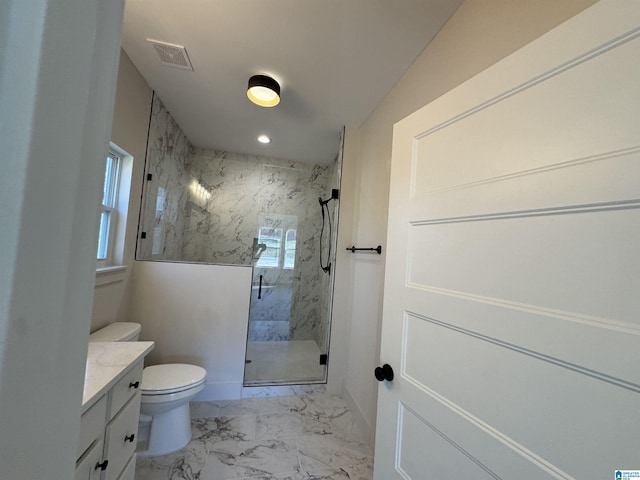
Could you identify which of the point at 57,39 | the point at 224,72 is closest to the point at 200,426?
the point at 57,39

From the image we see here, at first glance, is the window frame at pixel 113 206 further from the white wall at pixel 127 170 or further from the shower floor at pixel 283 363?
the shower floor at pixel 283 363

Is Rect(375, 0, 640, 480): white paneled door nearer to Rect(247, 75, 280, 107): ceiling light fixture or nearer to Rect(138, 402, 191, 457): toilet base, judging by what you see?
Rect(247, 75, 280, 107): ceiling light fixture

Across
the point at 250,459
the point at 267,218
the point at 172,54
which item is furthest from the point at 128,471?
the point at 267,218

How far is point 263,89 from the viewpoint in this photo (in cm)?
179

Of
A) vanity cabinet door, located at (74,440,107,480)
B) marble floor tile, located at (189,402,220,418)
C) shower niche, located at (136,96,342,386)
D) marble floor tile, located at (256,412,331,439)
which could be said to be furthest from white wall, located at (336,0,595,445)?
vanity cabinet door, located at (74,440,107,480)

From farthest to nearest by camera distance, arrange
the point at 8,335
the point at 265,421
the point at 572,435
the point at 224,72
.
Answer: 1. the point at 265,421
2. the point at 224,72
3. the point at 572,435
4. the point at 8,335

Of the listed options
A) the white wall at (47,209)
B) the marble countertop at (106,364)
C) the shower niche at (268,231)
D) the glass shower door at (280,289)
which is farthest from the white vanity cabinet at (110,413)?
the glass shower door at (280,289)

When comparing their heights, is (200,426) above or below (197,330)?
below

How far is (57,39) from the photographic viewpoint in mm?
272

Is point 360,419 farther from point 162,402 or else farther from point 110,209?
point 110,209

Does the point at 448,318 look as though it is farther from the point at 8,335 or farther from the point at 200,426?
the point at 200,426

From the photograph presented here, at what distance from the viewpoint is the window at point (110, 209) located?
1793 millimetres

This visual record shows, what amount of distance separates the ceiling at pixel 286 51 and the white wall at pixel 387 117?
0.12 metres

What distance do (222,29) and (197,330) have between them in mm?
2150
